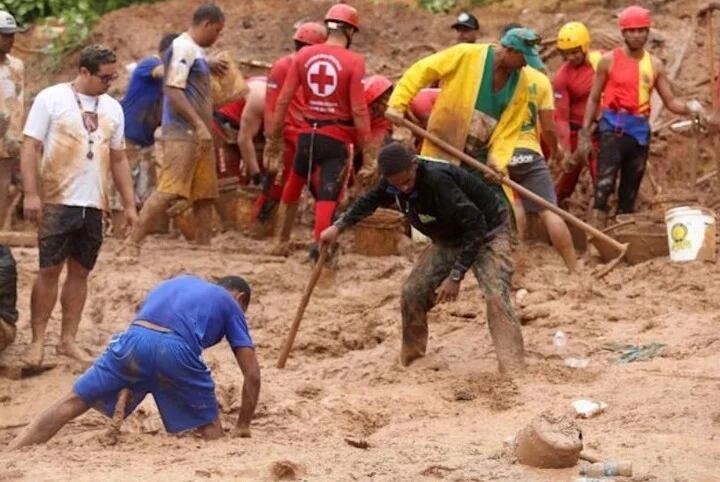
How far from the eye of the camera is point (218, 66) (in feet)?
44.9

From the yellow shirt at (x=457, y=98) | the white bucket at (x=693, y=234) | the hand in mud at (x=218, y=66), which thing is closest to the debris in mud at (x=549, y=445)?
the yellow shirt at (x=457, y=98)

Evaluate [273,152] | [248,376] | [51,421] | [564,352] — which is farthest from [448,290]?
[273,152]

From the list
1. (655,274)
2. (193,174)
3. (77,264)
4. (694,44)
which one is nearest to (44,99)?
(77,264)

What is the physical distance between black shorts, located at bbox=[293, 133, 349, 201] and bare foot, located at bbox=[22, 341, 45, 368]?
282 cm

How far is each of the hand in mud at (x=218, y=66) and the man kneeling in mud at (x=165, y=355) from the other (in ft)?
17.2

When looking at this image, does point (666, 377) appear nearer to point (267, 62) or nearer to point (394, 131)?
point (394, 131)

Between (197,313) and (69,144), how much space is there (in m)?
2.22

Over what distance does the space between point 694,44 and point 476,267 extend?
21.4 ft

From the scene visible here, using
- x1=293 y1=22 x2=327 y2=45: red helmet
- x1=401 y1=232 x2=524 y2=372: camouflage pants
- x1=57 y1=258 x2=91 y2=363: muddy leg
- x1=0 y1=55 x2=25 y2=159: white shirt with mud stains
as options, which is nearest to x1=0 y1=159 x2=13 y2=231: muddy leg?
x1=0 y1=55 x2=25 y2=159: white shirt with mud stains

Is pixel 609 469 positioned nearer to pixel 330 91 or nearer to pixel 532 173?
pixel 532 173

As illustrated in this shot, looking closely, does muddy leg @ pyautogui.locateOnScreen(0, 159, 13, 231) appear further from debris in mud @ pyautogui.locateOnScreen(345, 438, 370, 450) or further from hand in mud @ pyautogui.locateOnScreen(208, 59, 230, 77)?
debris in mud @ pyautogui.locateOnScreen(345, 438, 370, 450)

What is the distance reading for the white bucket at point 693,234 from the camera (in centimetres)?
1220

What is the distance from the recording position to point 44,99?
10.2 metres

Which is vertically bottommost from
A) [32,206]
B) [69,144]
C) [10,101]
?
[32,206]
